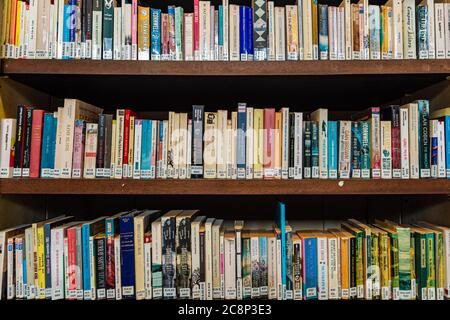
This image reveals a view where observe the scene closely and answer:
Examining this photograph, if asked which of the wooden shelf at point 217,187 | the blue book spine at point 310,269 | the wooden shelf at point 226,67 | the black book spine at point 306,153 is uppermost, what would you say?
the wooden shelf at point 226,67

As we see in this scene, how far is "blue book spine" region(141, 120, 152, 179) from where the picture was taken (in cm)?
103

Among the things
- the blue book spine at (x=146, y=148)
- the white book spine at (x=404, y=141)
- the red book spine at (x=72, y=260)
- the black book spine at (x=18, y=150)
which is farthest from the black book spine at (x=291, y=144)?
the black book spine at (x=18, y=150)

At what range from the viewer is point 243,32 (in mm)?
1048

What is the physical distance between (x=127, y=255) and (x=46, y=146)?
1.35 feet

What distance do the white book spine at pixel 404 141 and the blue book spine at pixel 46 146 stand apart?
1.07 metres

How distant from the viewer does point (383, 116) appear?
106 cm

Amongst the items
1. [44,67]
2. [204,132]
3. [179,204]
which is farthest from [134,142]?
[179,204]

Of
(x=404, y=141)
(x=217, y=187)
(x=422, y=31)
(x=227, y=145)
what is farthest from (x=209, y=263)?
(x=422, y=31)

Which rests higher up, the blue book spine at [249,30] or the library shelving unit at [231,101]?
the blue book spine at [249,30]

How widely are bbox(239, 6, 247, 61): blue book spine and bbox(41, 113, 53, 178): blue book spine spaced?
2.03ft

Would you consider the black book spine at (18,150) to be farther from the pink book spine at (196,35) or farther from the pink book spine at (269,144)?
the pink book spine at (269,144)

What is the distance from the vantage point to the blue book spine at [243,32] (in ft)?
3.42
